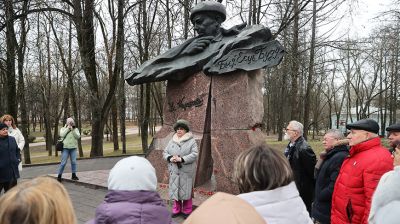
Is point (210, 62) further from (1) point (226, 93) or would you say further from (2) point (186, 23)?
(2) point (186, 23)

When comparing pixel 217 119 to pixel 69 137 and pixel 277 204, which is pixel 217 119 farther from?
pixel 277 204

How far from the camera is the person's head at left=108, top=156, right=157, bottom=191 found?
230 centimetres

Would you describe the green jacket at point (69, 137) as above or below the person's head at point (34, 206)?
below

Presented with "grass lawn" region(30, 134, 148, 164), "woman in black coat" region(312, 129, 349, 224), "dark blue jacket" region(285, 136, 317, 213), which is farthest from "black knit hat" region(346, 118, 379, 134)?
"grass lawn" region(30, 134, 148, 164)

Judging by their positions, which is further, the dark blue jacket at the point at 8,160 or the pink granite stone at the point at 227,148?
the pink granite stone at the point at 227,148

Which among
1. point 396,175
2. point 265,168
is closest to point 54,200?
point 265,168

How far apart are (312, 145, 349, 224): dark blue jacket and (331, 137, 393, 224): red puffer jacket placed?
38 cm

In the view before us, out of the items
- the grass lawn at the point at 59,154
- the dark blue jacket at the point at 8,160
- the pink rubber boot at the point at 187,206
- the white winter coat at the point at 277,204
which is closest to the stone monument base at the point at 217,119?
the pink rubber boot at the point at 187,206

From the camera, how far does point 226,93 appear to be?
7465mm

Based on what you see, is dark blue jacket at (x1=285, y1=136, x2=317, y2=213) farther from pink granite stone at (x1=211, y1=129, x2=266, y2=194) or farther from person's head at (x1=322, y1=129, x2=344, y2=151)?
pink granite stone at (x1=211, y1=129, x2=266, y2=194)

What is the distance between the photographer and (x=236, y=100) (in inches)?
287

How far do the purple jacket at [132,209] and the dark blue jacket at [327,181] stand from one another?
7.94 ft

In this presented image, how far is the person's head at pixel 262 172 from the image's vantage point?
7.31 ft
